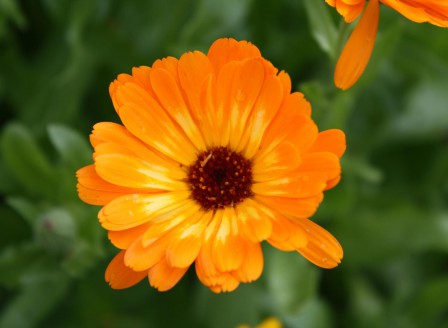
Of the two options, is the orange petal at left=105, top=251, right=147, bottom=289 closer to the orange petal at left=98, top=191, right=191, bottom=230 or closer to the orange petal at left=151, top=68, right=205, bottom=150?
the orange petal at left=98, top=191, right=191, bottom=230

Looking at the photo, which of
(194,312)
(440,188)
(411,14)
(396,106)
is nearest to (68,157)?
(194,312)

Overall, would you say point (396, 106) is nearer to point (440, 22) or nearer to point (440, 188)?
point (440, 188)

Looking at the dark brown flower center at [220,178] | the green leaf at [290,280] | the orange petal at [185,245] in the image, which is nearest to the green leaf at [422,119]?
the green leaf at [290,280]

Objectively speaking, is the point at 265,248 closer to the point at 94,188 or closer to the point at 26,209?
the point at 26,209

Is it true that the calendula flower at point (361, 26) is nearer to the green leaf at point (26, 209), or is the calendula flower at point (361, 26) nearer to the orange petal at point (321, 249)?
the orange petal at point (321, 249)

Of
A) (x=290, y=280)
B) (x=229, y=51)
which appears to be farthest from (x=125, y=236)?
(x=290, y=280)

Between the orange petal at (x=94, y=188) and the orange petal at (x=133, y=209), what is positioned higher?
the orange petal at (x=94, y=188)

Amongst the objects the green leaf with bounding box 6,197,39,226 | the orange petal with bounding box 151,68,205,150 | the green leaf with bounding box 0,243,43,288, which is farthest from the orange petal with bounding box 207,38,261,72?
the green leaf with bounding box 0,243,43,288
